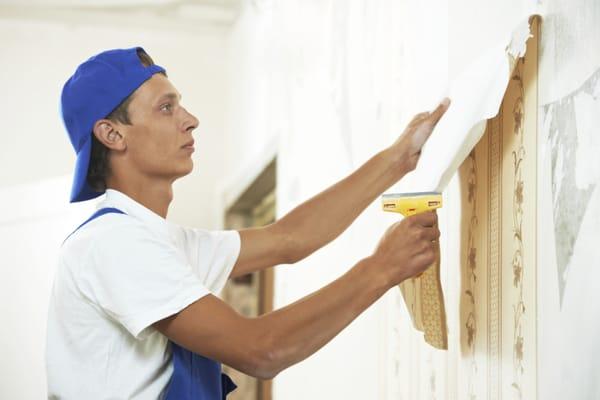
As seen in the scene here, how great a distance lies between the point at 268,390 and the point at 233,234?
2.03 m

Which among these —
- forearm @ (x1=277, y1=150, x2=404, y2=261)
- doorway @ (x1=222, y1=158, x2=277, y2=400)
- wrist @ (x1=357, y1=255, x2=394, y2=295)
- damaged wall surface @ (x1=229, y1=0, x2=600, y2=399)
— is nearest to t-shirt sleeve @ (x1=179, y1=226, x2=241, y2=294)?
forearm @ (x1=277, y1=150, x2=404, y2=261)

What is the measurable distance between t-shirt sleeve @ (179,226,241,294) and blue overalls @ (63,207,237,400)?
22 cm

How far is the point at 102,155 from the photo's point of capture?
148 cm

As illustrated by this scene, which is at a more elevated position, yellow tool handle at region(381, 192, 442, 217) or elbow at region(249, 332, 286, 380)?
yellow tool handle at region(381, 192, 442, 217)

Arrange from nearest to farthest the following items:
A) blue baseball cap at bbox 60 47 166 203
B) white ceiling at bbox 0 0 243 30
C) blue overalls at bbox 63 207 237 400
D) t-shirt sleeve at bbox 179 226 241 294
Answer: blue overalls at bbox 63 207 237 400 < blue baseball cap at bbox 60 47 166 203 < t-shirt sleeve at bbox 179 226 241 294 < white ceiling at bbox 0 0 243 30

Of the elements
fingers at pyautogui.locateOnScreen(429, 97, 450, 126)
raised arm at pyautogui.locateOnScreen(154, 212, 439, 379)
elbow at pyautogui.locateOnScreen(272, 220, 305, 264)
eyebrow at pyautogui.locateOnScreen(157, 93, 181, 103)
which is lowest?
raised arm at pyautogui.locateOnScreen(154, 212, 439, 379)

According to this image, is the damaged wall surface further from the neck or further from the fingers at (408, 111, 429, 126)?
the neck

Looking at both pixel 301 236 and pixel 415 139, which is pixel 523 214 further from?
pixel 301 236

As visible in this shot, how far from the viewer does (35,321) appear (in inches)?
113

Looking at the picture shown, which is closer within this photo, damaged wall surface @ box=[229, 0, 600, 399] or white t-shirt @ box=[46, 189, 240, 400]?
damaged wall surface @ box=[229, 0, 600, 399]

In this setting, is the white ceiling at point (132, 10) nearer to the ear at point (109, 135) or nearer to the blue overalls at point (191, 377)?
the ear at point (109, 135)

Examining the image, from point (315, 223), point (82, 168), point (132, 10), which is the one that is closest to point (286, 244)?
point (315, 223)

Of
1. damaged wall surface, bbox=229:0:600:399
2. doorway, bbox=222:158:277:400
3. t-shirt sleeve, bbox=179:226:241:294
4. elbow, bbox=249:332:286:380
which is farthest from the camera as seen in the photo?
doorway, bbox=222:158:277:400

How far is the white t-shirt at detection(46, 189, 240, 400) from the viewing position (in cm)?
122
